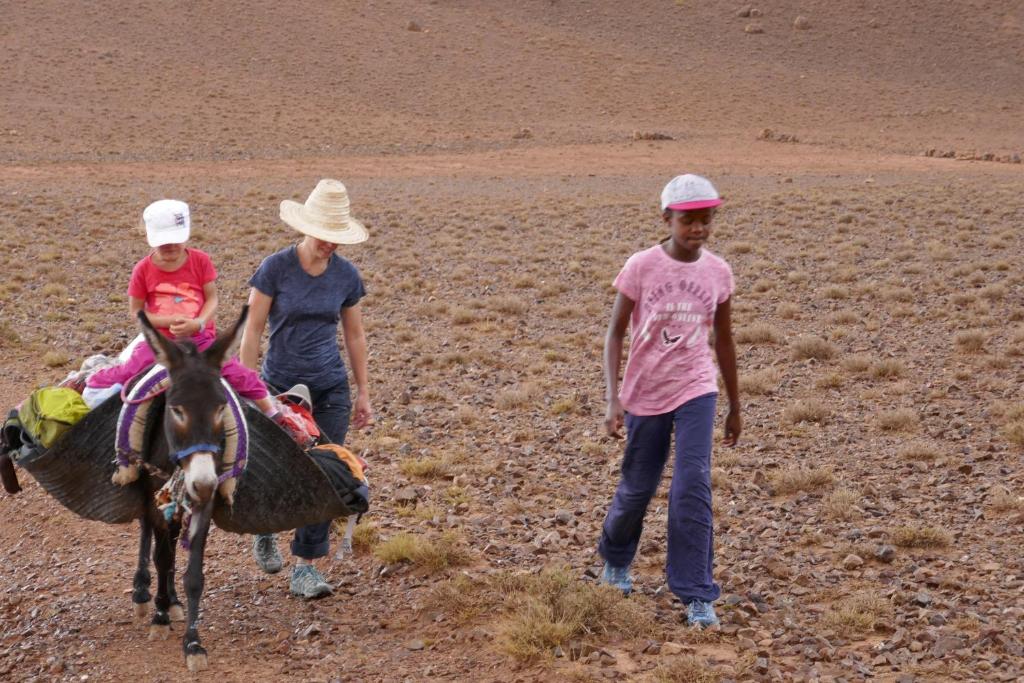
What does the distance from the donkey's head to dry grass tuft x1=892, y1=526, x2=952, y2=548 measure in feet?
13.6

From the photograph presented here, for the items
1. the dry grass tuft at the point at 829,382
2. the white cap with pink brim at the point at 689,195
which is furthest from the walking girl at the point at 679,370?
the dry grass tuft at the point at 829,382

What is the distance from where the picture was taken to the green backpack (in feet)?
18.5

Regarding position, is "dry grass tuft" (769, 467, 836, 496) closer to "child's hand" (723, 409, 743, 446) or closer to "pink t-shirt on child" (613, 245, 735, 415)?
"child's hand" (723, 409, 743, 446)

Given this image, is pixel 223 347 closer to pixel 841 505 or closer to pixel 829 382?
pixel 841 505

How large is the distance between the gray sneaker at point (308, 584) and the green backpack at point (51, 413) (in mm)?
1484

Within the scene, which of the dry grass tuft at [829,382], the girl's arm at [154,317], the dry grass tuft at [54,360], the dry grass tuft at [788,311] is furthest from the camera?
the dry grass tuft at [788,311]

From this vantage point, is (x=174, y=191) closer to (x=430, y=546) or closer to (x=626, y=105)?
(x=430, y=546)

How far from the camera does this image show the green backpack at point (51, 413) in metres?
5.62

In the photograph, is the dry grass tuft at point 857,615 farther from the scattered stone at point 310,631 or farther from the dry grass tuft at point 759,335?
the dry grass tuft at point 759,335

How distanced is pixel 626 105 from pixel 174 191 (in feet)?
102

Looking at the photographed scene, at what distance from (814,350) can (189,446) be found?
891 cm

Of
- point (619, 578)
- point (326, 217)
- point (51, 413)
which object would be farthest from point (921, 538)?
point (51, 413)

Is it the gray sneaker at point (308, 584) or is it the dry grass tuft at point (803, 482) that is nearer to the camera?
the gray sneaker at point (308, 584)

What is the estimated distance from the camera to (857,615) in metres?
5.82
